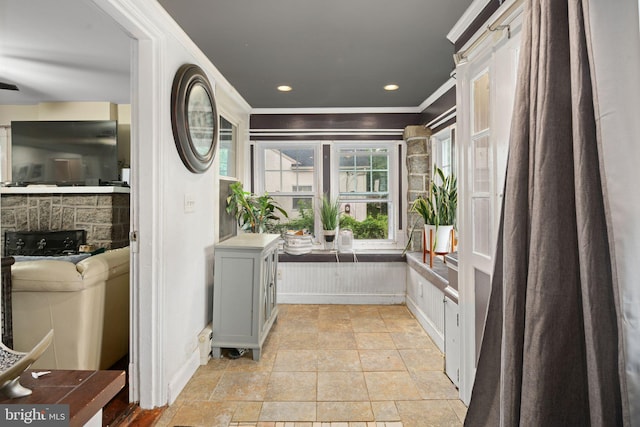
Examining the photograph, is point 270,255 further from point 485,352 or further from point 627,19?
point 627,19

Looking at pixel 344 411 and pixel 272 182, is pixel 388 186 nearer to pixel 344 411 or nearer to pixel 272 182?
pixel 272 182

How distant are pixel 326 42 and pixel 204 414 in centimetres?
254

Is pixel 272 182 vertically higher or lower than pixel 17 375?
higher

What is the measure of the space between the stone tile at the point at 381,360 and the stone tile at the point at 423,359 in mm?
58

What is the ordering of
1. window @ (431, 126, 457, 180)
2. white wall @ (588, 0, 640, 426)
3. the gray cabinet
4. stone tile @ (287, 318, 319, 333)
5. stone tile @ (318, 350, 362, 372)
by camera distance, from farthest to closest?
window @ (431, 126, 457, 180) < stone tile @ (287, 318, 319, 333) < the gray cabinet < stone tile @ (318, 350, 362, 372) < white wall @ (588, 0, 640, 426)

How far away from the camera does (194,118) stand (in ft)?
7.91

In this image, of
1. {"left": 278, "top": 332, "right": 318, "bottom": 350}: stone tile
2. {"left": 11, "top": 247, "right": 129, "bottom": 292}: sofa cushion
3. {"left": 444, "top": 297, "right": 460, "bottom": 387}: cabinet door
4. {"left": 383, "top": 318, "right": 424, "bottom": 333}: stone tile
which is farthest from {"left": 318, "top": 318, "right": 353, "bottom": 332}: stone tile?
{"left": 11, "top": 247, "right": 129, "bottom": 292}: sofa cushion

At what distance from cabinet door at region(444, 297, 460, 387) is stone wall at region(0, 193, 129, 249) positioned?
11.9ft

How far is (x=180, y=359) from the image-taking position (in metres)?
2.27

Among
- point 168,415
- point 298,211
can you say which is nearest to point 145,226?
point 168,415

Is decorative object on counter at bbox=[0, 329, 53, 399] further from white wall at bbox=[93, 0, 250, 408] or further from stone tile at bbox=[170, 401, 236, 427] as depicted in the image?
stone tile at bbox=[170, 401, 236, 427]

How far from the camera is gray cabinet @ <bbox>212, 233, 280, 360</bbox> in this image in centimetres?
266

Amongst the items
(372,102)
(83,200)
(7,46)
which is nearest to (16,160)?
(83,200)

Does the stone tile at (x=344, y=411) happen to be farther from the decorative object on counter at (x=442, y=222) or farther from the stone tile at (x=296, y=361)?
the decorative object on counter at (x=442, y=222)
